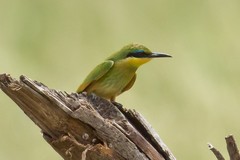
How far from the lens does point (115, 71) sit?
5.46ft

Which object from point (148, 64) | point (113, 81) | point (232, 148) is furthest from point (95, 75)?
point (148, 64)

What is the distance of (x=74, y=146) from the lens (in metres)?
1.31

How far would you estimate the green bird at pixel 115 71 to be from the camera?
162 cm

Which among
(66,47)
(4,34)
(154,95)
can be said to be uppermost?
(4,34)

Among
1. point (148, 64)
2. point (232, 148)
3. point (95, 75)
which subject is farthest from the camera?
point (148, 64)

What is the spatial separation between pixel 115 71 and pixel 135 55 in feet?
0.21

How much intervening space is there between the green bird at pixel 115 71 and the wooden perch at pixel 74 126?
0.90 ft

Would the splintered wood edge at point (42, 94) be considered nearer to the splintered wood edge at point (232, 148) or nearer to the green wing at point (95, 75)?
the splintered wood edge at point (232, 148)

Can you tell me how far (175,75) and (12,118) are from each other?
2.17ft

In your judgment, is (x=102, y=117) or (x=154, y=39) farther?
(x=154, y=39)

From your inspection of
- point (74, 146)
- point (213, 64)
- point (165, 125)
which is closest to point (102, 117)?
point (74, 146)

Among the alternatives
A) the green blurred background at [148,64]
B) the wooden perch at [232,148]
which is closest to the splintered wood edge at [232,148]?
the wooden perch at [232,148]

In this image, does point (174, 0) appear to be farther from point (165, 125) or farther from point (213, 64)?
point (165, 125)

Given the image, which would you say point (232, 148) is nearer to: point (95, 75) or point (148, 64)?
point (95, 75)
